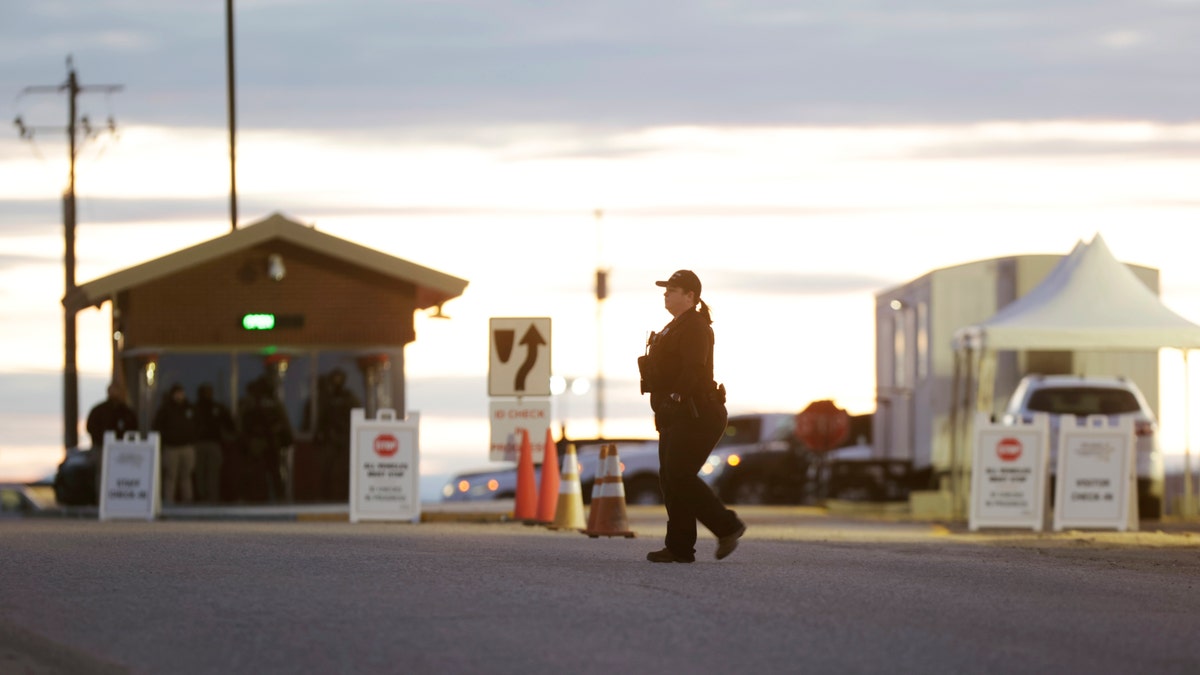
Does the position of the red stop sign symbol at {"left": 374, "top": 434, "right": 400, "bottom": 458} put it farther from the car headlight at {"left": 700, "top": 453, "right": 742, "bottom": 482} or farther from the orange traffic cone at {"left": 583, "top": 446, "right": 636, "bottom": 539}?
the car headlight at {"left": 700, "top": 453, "right": 742, "bottom": 482}

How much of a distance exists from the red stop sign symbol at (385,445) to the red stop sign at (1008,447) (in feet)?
22.3

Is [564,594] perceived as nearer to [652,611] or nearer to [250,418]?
[652,611]

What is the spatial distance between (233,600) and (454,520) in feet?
48.8

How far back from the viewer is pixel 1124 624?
9.86 m

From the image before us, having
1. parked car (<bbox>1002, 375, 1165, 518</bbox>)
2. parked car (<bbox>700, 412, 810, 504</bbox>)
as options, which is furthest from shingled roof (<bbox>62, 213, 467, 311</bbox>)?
parked car (<bbox>1002, 375, 1165, 518</bbox>)

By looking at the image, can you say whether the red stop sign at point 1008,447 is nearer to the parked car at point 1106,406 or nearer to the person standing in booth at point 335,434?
the parked car at point 1106,406

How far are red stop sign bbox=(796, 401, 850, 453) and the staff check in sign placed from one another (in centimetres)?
1259

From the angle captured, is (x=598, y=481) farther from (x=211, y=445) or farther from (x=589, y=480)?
(x=589, y=480)

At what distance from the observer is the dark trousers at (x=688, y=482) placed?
42.6ft

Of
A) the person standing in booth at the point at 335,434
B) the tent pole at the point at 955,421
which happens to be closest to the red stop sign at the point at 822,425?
the tent pole at the point at 955,421

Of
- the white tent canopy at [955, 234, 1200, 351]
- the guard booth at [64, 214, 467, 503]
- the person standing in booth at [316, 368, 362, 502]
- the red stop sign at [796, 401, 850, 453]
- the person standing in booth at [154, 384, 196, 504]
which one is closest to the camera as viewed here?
the white tent canopy at [955, 234, 1200, 351]

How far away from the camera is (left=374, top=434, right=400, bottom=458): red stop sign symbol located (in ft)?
77.3

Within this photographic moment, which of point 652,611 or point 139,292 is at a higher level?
point 139,292

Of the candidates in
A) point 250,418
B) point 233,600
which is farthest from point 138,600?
point 250,418
